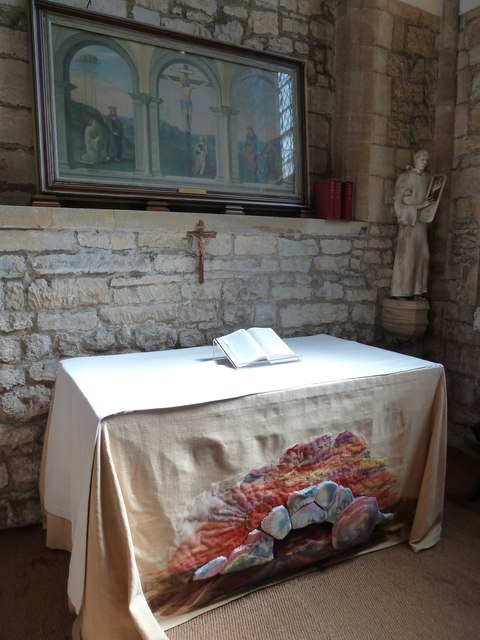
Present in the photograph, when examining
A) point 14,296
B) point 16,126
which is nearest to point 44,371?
point 14,296

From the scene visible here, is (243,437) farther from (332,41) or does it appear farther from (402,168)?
(332,41)

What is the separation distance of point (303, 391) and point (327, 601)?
867 mm

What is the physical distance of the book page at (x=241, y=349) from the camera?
2.27 m

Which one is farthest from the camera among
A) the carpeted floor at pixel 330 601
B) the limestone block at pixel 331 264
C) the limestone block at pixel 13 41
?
the limestone block at pixel 331 264

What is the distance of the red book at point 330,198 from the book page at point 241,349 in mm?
1264

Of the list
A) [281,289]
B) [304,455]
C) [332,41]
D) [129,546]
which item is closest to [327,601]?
[304,455]

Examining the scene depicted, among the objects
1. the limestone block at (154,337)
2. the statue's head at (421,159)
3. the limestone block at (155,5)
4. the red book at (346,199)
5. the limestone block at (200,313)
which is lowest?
the limestone block at (154,337)

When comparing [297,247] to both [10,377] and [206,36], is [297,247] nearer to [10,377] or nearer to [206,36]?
[206,36]

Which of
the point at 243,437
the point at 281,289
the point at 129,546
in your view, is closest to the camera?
the point at 129,546

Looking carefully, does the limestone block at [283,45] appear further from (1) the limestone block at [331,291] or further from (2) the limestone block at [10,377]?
(2) the limestone block at [10,377]

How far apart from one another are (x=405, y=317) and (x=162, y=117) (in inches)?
83.2

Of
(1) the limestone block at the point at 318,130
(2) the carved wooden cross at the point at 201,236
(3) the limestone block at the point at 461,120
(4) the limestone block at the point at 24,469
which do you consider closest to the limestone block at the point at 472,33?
(3) the limestone block at the point at 461,120

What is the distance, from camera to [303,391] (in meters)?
1.98

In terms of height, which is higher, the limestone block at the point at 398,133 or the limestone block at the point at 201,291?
the limestone block at the point at 398,133
